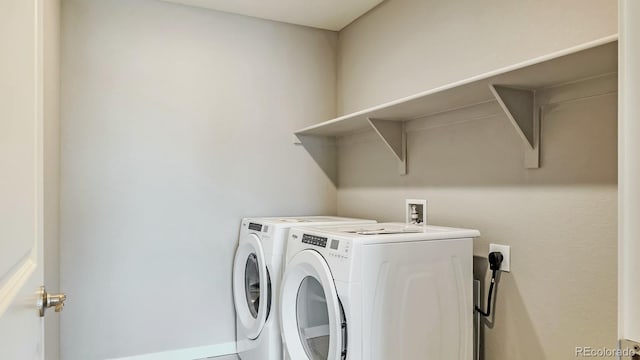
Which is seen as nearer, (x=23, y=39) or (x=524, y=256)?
(x=23, y=39)

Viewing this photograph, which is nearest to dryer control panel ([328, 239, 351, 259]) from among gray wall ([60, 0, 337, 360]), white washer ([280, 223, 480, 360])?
white washer ([280, 223, 480, 360])

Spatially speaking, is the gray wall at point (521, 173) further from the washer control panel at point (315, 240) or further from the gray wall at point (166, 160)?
the gray wall at point (166, 160)

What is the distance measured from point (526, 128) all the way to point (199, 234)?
206 cm

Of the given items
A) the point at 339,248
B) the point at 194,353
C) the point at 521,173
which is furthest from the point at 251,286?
the point at 521,173

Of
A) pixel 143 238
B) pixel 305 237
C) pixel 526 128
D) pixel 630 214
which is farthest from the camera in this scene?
pixel 143 238

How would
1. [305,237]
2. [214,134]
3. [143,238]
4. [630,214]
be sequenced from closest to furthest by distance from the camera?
[630,214] → [305,237] → [143,238] → [214,134]

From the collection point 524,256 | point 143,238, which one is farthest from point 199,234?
point 524,256

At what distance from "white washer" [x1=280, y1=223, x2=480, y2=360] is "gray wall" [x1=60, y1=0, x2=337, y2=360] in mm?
1043

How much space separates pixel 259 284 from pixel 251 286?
21 centimetres

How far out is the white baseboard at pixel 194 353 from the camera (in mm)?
2680

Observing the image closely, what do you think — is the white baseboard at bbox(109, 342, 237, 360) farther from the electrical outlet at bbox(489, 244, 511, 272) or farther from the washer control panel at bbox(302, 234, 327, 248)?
the electrical outlet at bbox(489, 244, 511, 272)

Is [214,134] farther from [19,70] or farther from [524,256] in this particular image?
[19,70]

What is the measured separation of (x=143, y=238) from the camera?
267cm

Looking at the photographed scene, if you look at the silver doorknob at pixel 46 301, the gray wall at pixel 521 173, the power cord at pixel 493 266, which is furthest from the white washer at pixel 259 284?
the silver doorknob at pixel 46 301
